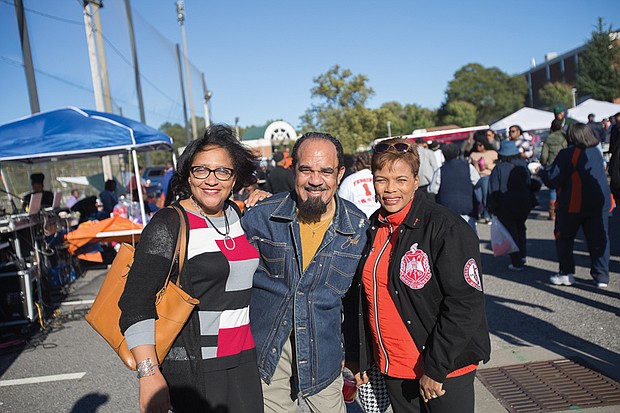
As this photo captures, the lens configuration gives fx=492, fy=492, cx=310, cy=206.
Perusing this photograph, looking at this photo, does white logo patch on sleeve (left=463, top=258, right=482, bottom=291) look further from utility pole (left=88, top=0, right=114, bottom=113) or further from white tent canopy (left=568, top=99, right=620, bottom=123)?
white tent canopy (left=568, top=99, right=620, bottom=123)

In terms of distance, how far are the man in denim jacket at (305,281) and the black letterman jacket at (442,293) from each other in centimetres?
36

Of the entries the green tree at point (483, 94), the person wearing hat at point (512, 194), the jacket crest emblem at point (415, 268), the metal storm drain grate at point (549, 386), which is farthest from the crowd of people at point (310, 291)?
the green tree at point (483, 94)

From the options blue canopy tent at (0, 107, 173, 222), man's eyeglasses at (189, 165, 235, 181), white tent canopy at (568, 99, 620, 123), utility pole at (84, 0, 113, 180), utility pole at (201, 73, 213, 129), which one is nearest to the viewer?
man's eyeglasses at (189, 165, 235, 181)

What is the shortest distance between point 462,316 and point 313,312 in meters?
0.75

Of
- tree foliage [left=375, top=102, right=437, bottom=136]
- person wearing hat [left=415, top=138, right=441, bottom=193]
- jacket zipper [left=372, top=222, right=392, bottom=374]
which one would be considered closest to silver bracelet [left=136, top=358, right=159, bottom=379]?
jacket zipper [left=372, top=222, right=392, bottom=374]

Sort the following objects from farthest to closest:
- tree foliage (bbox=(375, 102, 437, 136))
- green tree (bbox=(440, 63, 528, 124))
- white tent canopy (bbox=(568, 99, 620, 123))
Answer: green tree (bbox=(440, 63, 528, 124)), tree foliage (bbox=(375, 102, 437, 136)), white tent canopy (bbox=(568, 99, 620, 123))

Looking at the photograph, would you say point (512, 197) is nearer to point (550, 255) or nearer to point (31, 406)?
point (550, 255)

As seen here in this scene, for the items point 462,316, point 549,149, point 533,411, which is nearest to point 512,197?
point 549,149

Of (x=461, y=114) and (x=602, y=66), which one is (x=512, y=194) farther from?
(x=461, y=114)

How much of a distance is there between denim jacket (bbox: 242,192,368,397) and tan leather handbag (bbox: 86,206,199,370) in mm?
585

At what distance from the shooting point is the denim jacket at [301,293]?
2531 mm

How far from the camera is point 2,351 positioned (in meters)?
5.84

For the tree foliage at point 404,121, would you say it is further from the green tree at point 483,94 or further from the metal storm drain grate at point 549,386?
the metal storm drain grate at point 549,386

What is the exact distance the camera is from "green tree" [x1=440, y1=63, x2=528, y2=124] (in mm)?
67312
